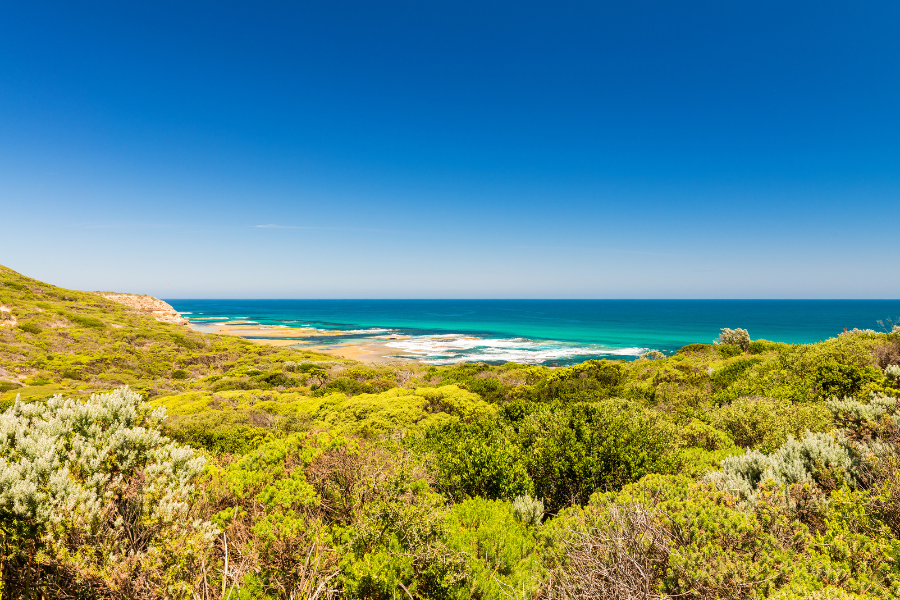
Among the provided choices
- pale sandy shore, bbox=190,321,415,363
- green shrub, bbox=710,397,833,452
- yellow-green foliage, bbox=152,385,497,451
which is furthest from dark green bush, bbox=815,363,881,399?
pale sandy shore, bbox=190,321,415,363

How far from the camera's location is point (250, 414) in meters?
12.9

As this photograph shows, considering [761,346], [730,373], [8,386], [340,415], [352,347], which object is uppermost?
[761,346]

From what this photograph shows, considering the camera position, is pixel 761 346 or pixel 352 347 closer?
pixel 761 346

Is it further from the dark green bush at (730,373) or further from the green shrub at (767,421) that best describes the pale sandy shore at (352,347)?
the green shrub at (767,421)

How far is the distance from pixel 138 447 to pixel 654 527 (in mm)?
5572

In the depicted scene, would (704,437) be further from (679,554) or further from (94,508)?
(94,508)

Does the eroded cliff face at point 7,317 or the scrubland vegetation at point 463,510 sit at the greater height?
the eroded cliff face at point 7,317

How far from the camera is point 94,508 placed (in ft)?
10.9

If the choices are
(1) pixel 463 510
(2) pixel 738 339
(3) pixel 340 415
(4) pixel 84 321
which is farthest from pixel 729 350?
(4) pixel 84 321

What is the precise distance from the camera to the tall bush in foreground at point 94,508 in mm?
3125

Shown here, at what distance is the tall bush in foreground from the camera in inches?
123

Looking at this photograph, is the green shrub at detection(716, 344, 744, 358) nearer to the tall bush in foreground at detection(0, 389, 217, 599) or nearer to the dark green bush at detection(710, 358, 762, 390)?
the dark green bush at detection(710, 358, 762, 390)

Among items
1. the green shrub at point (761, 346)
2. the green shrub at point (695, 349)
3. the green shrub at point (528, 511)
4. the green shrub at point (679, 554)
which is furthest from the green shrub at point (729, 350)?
the green shrub at point (679, 554)

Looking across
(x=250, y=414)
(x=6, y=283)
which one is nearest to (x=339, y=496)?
(x=250, y=414)
